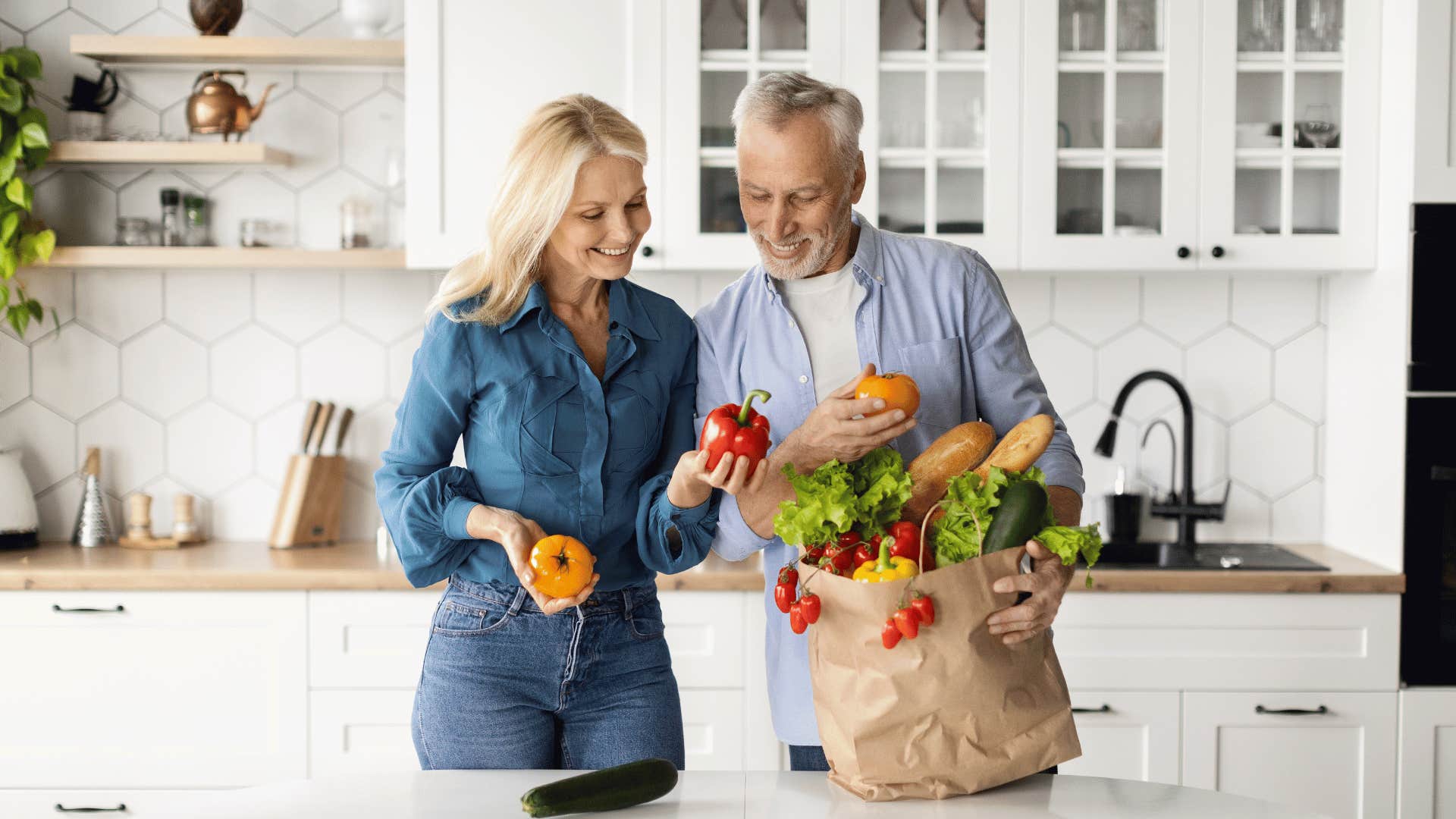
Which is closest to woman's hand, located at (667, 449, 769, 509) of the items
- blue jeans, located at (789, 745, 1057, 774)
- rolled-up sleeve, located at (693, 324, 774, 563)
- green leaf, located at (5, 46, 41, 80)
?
rolled-up sleeve, located at (693, 324, 774, 563)

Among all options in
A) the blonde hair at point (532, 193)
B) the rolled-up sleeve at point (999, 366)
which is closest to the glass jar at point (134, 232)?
the blonde hair at point (532, 193)

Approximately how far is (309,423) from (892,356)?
5.99 ft

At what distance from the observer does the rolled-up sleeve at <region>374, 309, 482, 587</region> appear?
62.4 inches

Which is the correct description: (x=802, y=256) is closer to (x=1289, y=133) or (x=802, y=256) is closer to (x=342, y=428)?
(x=1289, y=133)

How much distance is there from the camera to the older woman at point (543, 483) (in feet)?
Answer: 5.15

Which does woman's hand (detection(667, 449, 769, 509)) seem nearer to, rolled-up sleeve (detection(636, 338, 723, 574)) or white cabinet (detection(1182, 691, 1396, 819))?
rolled-up sleeve (detection(636, 338, 723, 574))

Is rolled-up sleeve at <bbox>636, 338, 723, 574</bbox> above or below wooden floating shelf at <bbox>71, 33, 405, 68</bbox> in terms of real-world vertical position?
below

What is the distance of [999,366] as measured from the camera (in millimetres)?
1706

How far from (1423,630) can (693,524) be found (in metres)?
1.84

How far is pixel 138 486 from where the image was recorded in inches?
122

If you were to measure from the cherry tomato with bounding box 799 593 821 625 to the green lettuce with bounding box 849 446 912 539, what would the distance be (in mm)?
106

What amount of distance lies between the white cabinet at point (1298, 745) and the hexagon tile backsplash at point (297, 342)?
60 centimetres

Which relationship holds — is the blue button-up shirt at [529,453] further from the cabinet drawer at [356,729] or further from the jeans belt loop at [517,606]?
the cabinet drawer at [356,729]

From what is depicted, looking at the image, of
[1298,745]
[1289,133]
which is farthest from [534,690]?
[1289,133]
